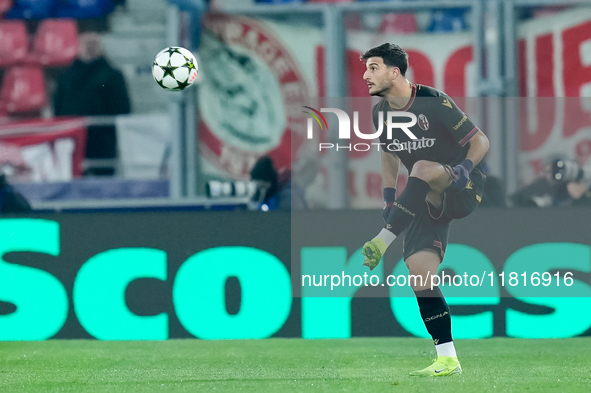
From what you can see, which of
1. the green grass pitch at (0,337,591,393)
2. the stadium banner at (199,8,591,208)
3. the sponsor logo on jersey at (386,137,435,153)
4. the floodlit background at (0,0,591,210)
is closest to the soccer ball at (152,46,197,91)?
the floodlit background at (0,0,591,210)

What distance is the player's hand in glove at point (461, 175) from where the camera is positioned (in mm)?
6309

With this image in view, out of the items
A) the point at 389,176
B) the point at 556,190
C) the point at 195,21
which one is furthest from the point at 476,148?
Answer: the point at 195,21

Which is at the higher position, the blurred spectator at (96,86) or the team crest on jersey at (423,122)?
the blurred spectator at (96,86)

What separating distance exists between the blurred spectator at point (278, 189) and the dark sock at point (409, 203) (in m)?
1.93

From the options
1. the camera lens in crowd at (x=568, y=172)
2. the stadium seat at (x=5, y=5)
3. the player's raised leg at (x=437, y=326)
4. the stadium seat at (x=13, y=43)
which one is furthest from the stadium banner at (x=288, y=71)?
the player's raised leg at (x=437, y=326)

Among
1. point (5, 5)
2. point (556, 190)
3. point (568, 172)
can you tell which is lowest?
point (556, 190)

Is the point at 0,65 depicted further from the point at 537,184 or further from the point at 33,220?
the point at 537,184

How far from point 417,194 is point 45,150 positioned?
6.32 meters

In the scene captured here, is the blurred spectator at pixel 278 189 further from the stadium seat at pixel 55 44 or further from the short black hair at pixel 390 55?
the stadium seat at pixel 55 44

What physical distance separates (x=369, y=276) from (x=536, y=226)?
1.47 metres

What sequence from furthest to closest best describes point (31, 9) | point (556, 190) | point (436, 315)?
point (31, 9) → point (556, 190) → point (436, 315)

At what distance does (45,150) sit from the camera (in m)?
11.2

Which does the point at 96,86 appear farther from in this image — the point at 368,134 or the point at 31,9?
the point at 368,134

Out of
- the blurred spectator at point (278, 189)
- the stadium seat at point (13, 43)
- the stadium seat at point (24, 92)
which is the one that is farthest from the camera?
the stadium seat at point (13, 43)
